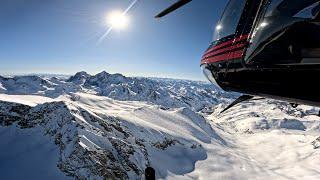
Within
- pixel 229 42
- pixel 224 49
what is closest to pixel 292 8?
pixel 229 42

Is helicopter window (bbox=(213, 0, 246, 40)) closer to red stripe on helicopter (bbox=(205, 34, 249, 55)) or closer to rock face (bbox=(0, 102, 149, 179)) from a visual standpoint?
red stripe on helicopter (bbox=(205, 34, 249, 55))

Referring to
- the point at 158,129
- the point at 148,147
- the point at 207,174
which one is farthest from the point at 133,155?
the point at 158,129

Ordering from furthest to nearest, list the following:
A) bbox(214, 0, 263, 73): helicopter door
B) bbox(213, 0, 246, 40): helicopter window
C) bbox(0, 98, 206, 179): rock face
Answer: bbox(0, 98, 206, 179): rock face < bbox(213, 0, 246, 40): helicopter window < bbox(214, 0, 263, 73): helicopter door

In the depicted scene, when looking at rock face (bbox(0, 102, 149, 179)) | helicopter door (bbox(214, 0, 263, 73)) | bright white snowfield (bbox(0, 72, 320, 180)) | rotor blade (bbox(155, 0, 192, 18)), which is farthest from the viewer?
rock face (bbox(0, 102, 149, 179))

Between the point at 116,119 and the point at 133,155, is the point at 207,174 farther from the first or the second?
the point at 116,119

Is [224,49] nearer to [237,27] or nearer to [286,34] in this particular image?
[237,27]

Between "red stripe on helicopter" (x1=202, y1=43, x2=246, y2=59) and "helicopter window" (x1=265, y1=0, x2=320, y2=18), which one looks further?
"red stripe on helicopter" (x1=202, y1=43, x2=246, y2=59)

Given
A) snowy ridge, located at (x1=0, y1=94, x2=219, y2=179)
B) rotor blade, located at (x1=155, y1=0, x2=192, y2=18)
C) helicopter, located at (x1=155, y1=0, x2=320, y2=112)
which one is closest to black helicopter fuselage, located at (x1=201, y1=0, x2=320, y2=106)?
helicopter, located at (x1=155, y1=0, x2=320, y2=112)

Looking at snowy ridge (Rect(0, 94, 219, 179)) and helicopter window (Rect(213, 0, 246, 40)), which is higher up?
helicopter window (Rect(213, 0, 246, 40))
